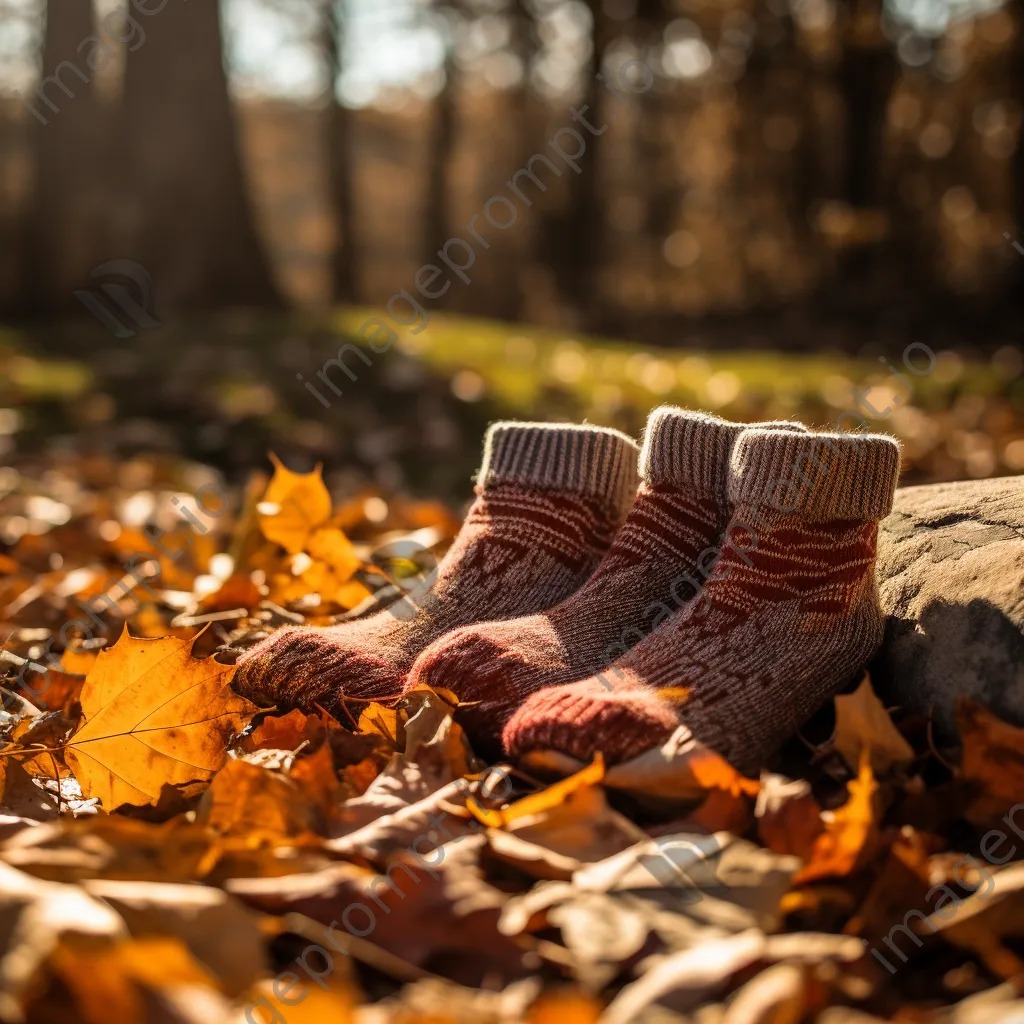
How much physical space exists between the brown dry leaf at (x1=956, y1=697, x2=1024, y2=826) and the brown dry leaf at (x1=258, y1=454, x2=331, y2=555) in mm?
1158

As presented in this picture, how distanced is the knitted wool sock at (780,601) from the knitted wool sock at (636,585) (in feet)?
0.28

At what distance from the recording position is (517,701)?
4.49 feet

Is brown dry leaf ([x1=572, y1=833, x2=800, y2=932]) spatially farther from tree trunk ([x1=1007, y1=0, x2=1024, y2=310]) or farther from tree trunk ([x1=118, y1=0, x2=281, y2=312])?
tree trunk ([x1=1007, y1=0, x2=1024, y2=310])

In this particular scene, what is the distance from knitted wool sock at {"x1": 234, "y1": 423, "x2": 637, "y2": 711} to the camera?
167 cm

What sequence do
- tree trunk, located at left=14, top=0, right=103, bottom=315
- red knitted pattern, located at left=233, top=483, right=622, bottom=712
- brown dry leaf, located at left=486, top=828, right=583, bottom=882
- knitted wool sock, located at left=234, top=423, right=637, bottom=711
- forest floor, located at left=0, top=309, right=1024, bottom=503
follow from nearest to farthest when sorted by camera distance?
brown dry leaf, located at left=486, top=828, right=583, bottom=882 → red knitted pattern, located at left=233, top=483, right=622, bottom=712 → knitted wool sock, located at left=234, top=423, right=637, bottom=711 → forest floor, located at left=0, top=309, right=1024, bottom=503 → tree trunk, located at left=14, top=0, right=103, bottom=315

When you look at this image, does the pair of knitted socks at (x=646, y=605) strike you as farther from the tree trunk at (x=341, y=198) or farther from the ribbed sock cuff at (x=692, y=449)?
the tree trunk at (x=341, y=198)

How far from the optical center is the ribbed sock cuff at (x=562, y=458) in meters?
1.72

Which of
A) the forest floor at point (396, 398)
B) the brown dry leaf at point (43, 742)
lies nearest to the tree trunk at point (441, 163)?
the forest floor at point (396, 398)

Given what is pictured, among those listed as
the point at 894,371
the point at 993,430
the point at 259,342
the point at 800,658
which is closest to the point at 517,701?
the point at 800,658

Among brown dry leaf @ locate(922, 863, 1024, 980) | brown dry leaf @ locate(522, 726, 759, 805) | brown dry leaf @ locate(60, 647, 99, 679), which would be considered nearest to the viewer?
brown dry leaf @ locate(922, 863, 1024, 980)

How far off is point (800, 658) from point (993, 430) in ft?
13.6

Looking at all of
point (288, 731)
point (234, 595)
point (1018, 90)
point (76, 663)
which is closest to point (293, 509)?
point (234, 595)

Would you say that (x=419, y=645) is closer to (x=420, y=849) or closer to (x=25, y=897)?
(x=420, y=849)

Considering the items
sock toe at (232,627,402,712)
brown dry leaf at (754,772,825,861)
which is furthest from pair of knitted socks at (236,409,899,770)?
brown dry leaf at (754,772,825,861)
